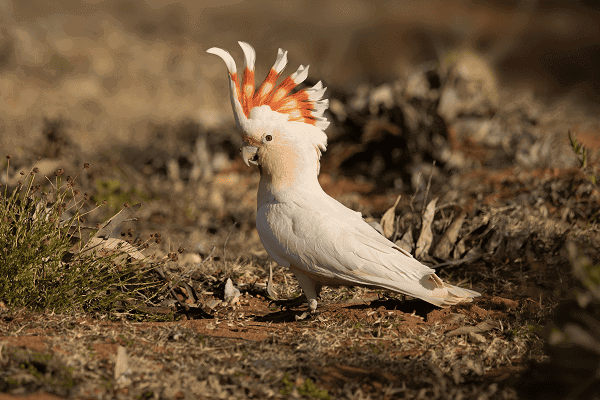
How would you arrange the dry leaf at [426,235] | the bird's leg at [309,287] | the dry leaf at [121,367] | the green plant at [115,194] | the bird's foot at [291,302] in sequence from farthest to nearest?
the green plant at [115,194] → the dry leaf at [426,235] → the bird's foot at [291,302] → the bird's leg at [309,287] → the dry leaf at [121,367]

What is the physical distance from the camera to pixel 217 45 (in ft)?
45.0

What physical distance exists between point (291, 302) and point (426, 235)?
1334 mm

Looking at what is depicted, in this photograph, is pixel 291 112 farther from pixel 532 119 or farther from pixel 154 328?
pixel 532 119

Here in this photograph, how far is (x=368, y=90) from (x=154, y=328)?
5.35m

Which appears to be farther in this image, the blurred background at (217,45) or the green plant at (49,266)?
the blurred background at (217,45)

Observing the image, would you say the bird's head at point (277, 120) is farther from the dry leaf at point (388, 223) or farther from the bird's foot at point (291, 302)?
the dry leaf at point (388, 223)

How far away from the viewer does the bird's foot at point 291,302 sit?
3.66m

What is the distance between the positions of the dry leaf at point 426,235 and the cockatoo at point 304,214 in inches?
40.5

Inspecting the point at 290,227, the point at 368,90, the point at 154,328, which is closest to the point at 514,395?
the point at 290,227

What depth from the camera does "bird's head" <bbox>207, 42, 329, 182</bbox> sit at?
334 cm

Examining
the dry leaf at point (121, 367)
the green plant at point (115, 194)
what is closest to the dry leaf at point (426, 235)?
the dry leaf at point (121, 367)

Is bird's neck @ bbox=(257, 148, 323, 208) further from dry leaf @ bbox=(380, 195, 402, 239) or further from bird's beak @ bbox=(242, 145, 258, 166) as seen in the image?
dry leaf @ bbox=(380, 195, 402, 239)

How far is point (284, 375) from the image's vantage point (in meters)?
2.45

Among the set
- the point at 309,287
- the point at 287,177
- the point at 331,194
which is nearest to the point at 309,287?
the point at 309,287
